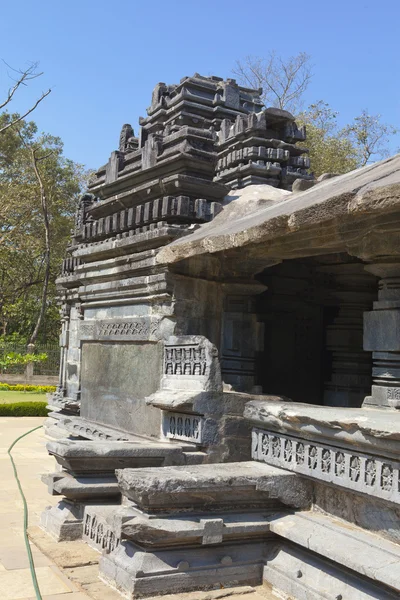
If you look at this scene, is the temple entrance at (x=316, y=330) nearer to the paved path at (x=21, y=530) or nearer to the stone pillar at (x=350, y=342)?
the stone pillar at (x=350, y=342)

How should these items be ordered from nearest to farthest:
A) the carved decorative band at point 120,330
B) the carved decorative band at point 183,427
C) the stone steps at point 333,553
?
1. the stone steps at point 333,553
2. the carved decorative band at point 183,427
3. the carved decorative band at point 120,330

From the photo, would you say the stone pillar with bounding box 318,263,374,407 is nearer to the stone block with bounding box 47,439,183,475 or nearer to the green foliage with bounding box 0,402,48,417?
the stone block with bounding box 47,439,183,475

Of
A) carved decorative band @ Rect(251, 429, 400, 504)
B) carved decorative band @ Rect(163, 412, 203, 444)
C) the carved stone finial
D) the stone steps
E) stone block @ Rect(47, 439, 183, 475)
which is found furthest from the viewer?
the carved stone finial

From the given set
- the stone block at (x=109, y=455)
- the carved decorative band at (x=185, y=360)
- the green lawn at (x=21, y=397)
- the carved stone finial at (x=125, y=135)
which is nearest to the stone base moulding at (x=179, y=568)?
the stone block at (x=109, y=455)

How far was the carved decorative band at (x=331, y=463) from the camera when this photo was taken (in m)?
3.27

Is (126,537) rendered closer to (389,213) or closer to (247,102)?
(389,213)

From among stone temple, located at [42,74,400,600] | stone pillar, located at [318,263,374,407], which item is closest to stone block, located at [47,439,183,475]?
stone temple, located at [42,74,400,600]

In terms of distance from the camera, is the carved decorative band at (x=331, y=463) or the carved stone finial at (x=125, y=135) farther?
the carved stone finial at (x=125, y=135)

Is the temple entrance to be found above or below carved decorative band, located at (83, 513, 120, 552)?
above

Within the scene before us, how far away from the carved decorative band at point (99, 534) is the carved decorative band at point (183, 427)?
35.2 inches

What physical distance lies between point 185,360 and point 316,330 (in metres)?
2.16

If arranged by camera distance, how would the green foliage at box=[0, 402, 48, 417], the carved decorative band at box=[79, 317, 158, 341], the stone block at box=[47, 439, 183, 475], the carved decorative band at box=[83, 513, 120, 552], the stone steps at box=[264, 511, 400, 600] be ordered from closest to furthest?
the stone steps at box=[264, 511, 400, 600], the carved decorative band at box=[83, 513, 120, 552], the stone block at box=[47, 439, 183, 475], the carved decorative band at box=[79, 317, 158, 341], the green foliage at box=[0, 402, 48, 417]

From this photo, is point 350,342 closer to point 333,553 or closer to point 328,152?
point 333,553

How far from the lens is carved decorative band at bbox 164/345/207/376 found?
4.86 metres
